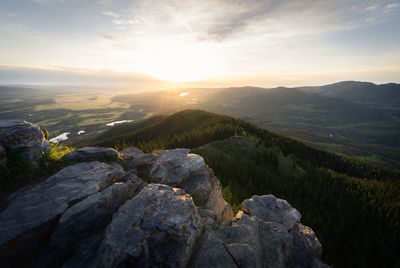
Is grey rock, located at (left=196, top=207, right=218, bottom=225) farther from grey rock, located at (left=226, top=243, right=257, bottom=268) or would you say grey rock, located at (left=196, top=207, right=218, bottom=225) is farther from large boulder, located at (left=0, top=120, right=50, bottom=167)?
large boulder, located at (left=0, top=120, right=50, bottom=167)

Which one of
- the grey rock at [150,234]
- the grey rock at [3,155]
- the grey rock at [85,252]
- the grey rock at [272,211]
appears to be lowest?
the grey rock at [272,211]

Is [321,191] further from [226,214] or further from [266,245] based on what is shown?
[266,245]

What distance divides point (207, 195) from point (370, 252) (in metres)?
11.3

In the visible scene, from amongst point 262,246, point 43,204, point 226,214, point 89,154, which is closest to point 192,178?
point 226,214

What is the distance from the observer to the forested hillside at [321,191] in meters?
10.7

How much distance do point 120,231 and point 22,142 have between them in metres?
5.69

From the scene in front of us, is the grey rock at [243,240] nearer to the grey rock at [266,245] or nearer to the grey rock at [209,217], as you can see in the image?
the grey rock at [266,245]

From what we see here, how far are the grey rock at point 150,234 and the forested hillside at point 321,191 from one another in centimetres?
859

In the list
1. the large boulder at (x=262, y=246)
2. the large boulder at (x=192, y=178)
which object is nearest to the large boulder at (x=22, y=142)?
the large boulder at (x=192, y=178)

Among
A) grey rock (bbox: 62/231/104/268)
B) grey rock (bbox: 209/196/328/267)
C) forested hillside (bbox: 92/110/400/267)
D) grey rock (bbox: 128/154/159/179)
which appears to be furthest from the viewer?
forested hillside (bbox: 92/110/400/267)

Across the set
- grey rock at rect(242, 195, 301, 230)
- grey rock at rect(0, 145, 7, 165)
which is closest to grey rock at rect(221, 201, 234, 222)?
grey rock at rect(242, 195, 301, 230)

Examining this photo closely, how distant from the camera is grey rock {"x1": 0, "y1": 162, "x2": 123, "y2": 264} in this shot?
4535mm

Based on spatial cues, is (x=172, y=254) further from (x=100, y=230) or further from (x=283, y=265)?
(x=283, y=265)

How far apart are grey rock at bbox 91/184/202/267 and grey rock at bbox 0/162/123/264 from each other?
177 centimetres
